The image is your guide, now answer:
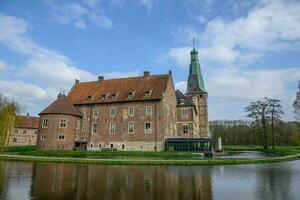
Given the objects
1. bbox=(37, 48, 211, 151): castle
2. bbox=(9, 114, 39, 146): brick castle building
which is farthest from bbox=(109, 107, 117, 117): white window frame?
bbox=(9, 114, 39, 146): brick castle building

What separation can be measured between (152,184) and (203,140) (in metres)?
30.0

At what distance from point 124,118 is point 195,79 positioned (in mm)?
21426

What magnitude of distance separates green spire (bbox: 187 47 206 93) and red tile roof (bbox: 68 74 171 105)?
1331 cm

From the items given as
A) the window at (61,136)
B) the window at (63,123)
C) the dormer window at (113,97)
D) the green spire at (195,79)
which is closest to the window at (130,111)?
the dormer window at (113,97)

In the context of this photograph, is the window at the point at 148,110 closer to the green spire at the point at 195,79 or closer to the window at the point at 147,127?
the window at the point at 147,127

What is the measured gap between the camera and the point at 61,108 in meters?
47.0

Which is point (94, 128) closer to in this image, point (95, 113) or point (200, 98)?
point (95, 113)

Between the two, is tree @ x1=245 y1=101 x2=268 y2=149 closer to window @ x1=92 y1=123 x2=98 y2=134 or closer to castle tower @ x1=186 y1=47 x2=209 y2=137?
castle tower @ x1=186 y1=47 x2=209 y2=137

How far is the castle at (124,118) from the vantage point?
45.3m

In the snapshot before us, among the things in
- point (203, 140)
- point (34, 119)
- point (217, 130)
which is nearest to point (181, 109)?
point (203, 140)

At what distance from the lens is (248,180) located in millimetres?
17703

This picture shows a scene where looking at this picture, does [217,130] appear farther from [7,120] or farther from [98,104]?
[7,120]

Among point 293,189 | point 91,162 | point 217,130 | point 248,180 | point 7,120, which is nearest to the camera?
point 293,189

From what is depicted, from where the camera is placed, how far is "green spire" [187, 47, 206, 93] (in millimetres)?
61188
